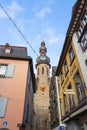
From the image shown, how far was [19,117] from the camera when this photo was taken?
997cm

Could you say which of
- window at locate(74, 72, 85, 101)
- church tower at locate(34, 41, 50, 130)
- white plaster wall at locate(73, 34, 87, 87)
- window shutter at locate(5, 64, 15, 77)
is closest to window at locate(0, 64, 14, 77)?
window shutter at locate(5, 64, 15, 77)

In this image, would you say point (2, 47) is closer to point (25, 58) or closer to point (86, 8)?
point (25, 58)

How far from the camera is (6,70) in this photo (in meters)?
12.2

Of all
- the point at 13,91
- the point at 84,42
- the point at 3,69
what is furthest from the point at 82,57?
the point at 3,69

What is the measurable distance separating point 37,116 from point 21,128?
26.1m

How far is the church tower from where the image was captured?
3356 centimetres

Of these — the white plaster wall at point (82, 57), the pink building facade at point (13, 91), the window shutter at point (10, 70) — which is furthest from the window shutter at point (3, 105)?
the white plaster wall at point (82, 57)

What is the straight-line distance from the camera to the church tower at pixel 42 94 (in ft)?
110

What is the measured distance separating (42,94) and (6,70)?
95.3ft

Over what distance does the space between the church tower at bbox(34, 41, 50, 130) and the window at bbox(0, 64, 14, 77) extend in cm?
1541

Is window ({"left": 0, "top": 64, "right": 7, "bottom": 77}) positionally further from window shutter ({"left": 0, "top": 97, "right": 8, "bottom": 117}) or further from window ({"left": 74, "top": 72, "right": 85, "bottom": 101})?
window ({"left": 74, "top": 72, "right": 85, "bottom": 101})

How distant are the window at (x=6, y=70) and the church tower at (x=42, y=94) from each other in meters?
15.4

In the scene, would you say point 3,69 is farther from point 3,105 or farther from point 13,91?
point 3,105

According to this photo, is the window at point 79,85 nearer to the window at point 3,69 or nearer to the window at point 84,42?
the window at point 84,42
